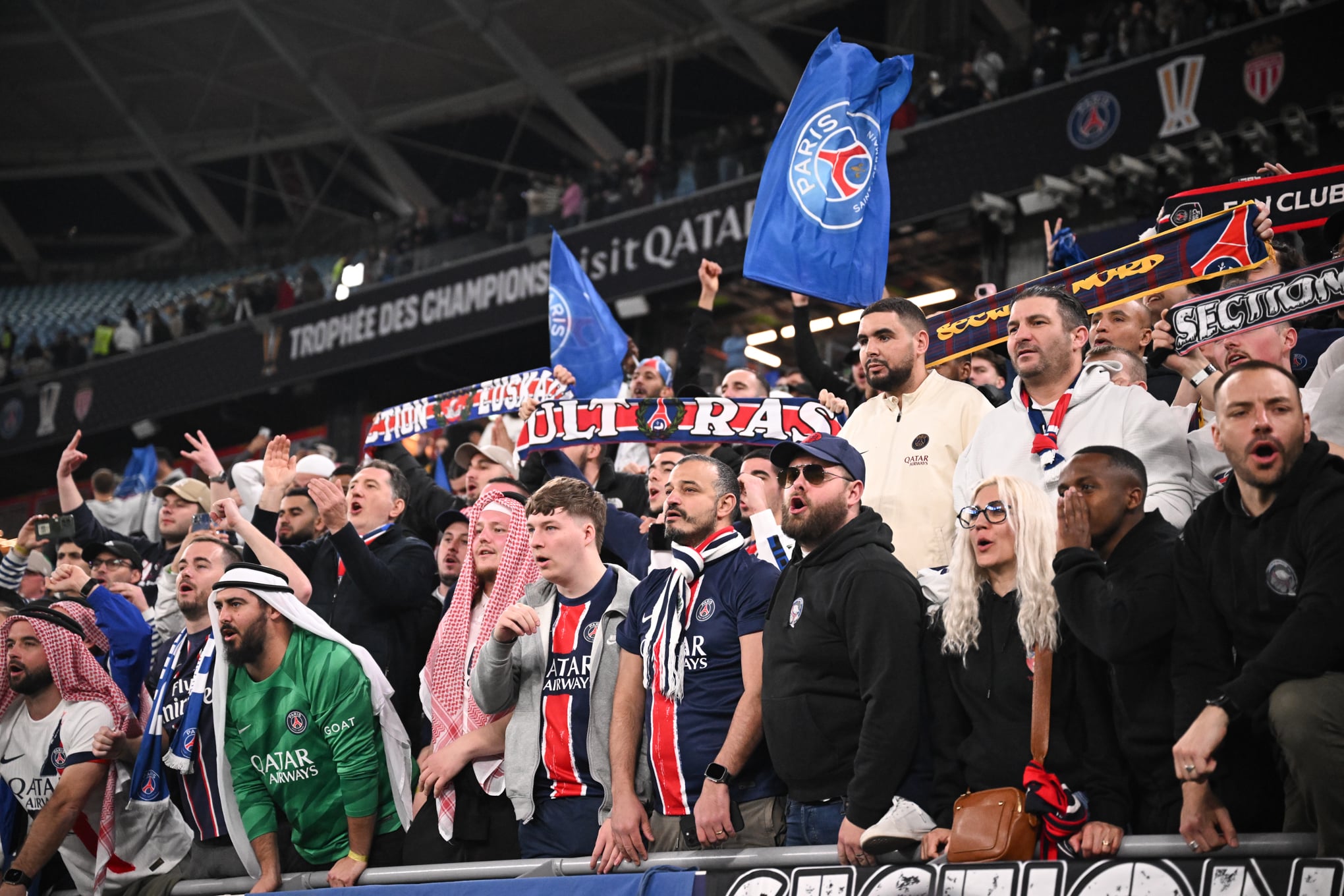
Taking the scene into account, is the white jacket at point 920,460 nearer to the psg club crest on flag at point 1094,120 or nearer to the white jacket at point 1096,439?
the white jacket at point 1096,439

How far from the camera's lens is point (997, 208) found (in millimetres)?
13703

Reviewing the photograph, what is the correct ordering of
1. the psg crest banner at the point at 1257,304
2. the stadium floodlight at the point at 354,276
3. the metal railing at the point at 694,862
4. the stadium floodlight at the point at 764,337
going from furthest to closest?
the stadium floodlight at the point at 354,276, the stadium floodlight at the point at 764,337, the psg crest banner at the point at 1257,304, the metal railing at the point at 694,862

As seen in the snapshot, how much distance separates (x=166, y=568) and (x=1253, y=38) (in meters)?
9.86

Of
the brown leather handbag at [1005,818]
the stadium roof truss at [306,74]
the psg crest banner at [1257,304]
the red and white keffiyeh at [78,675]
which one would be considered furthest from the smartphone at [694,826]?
the stadium roof truss at [306,74]

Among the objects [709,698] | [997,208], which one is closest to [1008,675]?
[709,698]

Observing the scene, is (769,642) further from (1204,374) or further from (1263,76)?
(1263,76)

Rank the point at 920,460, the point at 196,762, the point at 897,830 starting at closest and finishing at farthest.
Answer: the point at 897,830 < the point at 920,460 < the point at 196,762

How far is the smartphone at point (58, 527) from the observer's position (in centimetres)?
815

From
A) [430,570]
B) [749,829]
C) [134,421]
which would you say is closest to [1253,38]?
[430,570]

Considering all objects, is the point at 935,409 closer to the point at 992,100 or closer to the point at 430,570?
the point at 430,570

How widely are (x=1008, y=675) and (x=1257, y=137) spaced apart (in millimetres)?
9648

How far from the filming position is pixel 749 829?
4121 millimetres

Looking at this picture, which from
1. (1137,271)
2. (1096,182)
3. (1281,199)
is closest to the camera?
(1137,271)

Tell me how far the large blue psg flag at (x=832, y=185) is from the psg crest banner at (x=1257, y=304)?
5.64ft
